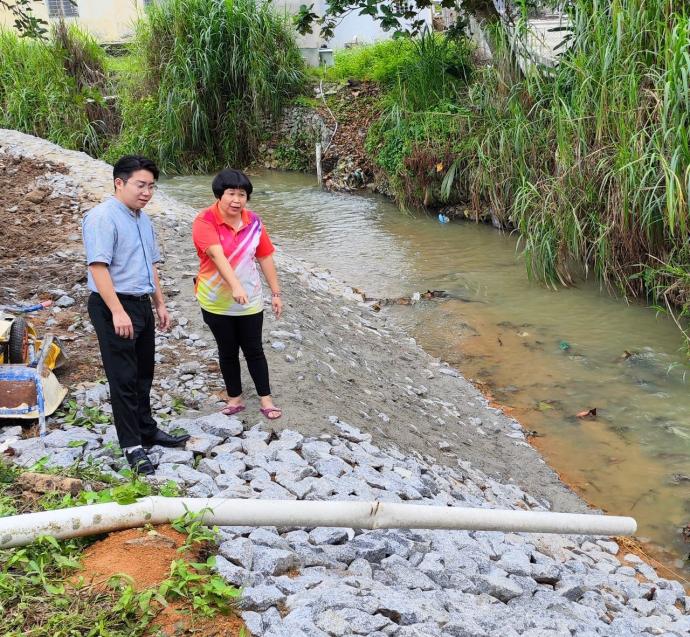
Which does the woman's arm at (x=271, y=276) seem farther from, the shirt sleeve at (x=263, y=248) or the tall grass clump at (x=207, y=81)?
the tall grass clump at (x=207, y=81)

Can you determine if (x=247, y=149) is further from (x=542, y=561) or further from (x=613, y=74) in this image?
(x=542, y=561)

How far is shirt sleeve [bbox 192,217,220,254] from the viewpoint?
4199 mm

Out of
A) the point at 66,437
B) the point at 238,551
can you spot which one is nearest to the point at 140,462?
the point at 66,437

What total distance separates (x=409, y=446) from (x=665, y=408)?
2.35 metres

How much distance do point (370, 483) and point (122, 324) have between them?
4.76ft

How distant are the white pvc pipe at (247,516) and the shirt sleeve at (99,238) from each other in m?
1.17

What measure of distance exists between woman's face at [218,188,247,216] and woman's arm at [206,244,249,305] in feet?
0.66

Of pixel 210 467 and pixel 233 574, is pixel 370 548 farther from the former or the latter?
pixel 210 467

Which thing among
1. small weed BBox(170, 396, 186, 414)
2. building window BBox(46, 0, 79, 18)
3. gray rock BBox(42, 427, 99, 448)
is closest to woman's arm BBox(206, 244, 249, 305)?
small weed BBox(170, 396, 186, 414)

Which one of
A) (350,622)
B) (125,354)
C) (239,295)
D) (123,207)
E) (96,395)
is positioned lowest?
(350,622)

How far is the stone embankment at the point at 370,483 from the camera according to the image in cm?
291

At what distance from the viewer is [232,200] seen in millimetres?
4148

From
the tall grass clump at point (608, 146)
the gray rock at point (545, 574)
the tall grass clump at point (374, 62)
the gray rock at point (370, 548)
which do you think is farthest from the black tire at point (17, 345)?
the tall grass clump at point (374, 62)

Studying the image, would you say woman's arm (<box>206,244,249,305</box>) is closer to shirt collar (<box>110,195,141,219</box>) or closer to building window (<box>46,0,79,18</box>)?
shirt collar (<box>110,195,141,219</box>)
